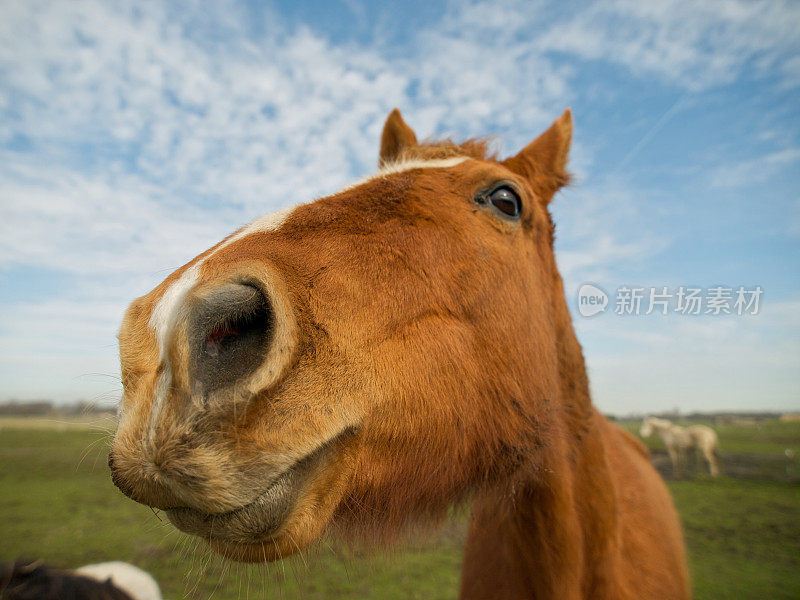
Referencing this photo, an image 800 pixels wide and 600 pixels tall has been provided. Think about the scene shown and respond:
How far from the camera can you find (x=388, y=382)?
1402 mm

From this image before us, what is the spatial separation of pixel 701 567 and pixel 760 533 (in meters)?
4.05

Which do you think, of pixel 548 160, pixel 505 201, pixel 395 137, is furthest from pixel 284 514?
pixel 395 137

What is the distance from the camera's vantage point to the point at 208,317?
3.50 ft

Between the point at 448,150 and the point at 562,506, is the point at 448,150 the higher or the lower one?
the higher one

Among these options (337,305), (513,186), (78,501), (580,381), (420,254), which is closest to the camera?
(337,305)

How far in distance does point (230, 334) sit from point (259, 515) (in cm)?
49

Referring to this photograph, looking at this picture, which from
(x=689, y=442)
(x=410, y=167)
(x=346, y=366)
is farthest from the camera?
(x=689, y=442)

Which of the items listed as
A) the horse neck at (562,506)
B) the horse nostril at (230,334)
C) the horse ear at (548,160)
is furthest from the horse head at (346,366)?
the horse ear at (548,160)

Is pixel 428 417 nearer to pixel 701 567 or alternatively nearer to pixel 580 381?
pixel 580 381

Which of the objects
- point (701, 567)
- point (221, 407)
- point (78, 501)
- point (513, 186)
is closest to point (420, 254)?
point (513, 186)

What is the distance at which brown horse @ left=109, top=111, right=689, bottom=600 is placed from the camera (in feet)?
3.56

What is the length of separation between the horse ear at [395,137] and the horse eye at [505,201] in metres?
1.11

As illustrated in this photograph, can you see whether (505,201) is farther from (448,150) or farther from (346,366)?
(346,366)

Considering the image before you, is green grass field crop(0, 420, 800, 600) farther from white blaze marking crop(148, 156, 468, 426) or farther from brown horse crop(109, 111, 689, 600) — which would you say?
white blaze marking crop(148, 156, 468, 426)
